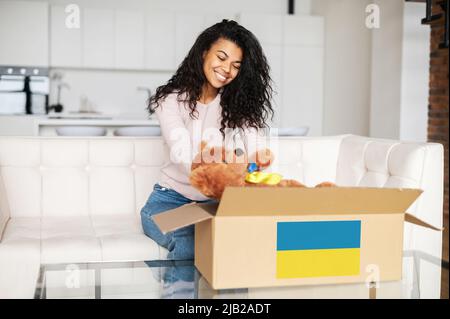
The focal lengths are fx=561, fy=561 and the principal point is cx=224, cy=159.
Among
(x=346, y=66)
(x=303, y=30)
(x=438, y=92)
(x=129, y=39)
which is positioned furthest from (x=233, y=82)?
(x=303, y=30)

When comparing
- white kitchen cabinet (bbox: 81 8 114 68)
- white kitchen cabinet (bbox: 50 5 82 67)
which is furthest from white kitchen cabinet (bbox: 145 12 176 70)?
white kitchen cabinet (bbox: 50 5 82 67)

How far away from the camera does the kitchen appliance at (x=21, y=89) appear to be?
18.4 ft

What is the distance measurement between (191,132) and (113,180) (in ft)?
1.80

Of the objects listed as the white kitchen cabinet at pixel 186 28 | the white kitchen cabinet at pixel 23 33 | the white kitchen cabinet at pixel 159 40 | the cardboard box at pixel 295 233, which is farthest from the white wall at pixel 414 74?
the white kitchen cabinet at pixel 23 33

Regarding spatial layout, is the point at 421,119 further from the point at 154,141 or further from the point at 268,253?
the point at 268,253

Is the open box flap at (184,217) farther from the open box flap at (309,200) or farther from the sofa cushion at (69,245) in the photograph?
the sofa cushion at (69,245)

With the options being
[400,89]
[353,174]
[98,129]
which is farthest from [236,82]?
[400,89]

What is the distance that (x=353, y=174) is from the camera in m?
2.37

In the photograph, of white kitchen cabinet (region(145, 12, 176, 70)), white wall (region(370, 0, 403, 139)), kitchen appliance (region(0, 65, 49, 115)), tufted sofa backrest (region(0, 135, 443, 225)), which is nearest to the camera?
tufted sofa backrest (region(0, 135, 443, 225))

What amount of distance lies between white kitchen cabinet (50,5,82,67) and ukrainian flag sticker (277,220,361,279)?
16.5ft

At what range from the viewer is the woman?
186cm

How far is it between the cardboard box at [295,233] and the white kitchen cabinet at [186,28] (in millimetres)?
4998

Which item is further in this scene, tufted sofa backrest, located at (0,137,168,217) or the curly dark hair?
tufted sofa backrest, located at (0,137,168,217)

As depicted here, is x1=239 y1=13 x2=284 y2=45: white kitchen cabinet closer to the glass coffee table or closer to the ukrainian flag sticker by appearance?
the glass coffee table
